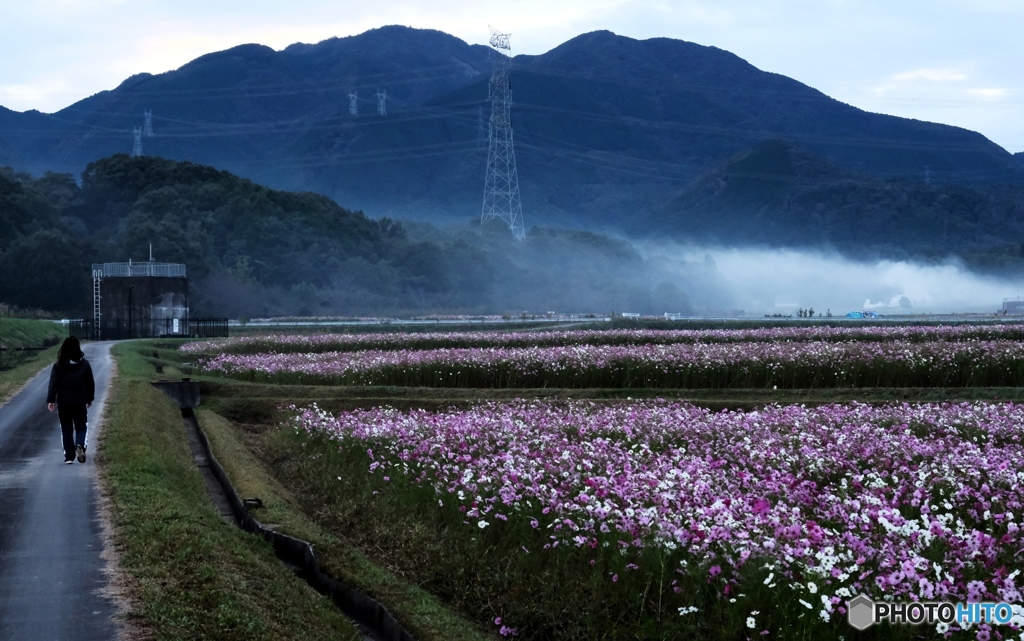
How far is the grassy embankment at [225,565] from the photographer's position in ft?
34.1

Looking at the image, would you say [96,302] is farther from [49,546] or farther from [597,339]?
[49,546]

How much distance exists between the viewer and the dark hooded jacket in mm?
18297

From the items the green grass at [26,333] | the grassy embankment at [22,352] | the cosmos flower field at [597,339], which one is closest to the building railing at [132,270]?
the grassy embankment at [22,352]

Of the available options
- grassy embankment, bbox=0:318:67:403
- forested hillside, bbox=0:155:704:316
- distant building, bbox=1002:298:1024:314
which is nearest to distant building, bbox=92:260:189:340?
grassy embankment, bbox=0:318:67:403

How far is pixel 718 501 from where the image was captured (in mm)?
11125

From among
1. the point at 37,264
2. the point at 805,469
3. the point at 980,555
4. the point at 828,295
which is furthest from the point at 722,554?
the point at 828,295

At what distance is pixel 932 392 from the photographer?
27469mm

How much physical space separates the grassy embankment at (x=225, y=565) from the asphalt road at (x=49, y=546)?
16.1 inches

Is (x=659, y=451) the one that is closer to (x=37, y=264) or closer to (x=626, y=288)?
(x=37, y=264)

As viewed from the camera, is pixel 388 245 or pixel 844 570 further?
pixel 388 245

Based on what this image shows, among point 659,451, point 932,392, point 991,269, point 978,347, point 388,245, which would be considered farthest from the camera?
point 991,269

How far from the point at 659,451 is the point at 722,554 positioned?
265 inches

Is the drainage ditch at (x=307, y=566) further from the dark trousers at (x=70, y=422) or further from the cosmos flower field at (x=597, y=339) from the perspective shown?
the cosmos flower field at (x=597, y=339)

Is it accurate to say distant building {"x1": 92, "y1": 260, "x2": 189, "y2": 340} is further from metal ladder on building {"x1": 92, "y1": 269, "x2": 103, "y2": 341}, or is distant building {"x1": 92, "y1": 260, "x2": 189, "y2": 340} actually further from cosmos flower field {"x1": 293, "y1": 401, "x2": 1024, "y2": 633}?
cosmos flower field {"x1": 293, "y1": 401, "x2": 1024, "y2": 633}
